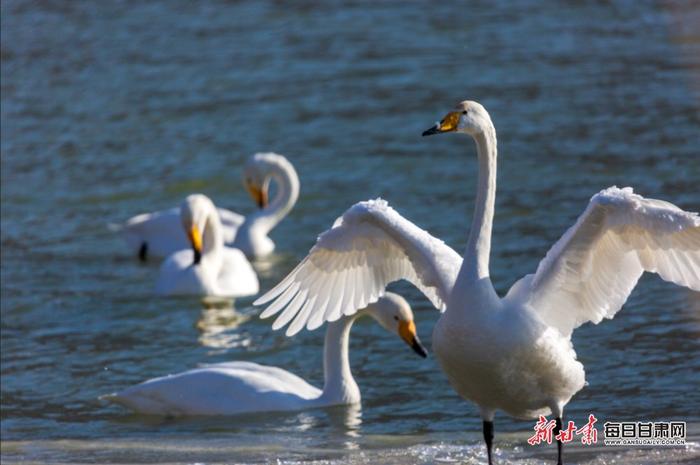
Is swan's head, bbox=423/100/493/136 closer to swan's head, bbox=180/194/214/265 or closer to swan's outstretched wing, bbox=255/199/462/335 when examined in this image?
swan's outstretched wing, bbox=255/199/462/335

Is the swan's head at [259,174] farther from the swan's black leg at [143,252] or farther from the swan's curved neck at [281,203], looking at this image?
the swan's black leg at [143,252]

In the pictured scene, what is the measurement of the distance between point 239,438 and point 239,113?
10.0m

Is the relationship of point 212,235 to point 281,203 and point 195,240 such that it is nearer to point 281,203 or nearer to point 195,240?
point 195,240

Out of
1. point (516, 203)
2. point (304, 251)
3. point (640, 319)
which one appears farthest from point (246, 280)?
point (640, 319)

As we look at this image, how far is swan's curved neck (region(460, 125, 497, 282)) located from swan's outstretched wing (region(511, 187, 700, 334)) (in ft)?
1.02

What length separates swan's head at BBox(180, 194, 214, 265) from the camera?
48.7ft

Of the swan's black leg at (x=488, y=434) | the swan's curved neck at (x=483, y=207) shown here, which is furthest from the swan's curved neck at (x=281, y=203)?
the swan's curved neck at (x=483, y=207)

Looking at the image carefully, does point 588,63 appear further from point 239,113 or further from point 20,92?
point 20,92

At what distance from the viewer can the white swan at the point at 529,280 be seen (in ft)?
24.7

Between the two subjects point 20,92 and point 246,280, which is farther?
point 20,92

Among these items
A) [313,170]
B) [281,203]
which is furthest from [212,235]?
[313,170]

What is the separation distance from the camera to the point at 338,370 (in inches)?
431

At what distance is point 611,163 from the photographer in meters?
16.7

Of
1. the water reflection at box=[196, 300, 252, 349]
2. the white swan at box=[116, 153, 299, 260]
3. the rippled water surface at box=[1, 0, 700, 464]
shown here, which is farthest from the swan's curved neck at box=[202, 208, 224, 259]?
the white swan at box=[116, 153, 299, 260]
